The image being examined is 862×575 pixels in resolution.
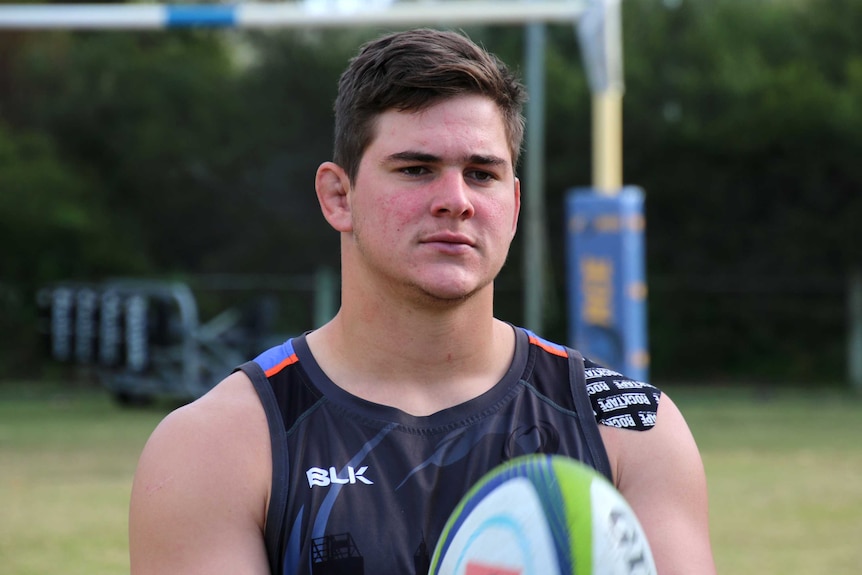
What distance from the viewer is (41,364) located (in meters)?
17.9

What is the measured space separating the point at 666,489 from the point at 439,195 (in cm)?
61

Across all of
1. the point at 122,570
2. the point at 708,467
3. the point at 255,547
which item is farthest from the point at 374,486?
the point at 708,467

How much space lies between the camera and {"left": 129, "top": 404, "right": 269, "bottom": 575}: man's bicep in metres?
2.02

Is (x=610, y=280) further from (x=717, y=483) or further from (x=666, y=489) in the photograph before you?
(x=666, y=489)

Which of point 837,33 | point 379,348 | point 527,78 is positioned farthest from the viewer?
point 837,33

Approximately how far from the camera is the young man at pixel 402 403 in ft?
6.77

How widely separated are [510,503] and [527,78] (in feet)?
50.6

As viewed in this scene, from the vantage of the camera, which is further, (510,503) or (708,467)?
(708,467)

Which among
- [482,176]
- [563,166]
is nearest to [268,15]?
[563,166]

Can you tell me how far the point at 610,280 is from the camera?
10.4m

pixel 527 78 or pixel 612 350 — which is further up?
pixel 527 78

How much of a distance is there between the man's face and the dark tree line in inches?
617

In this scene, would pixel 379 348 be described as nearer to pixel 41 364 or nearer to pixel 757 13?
pixel 41 364

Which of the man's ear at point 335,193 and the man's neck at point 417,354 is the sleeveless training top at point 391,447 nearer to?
the man's neck at point 417,354
